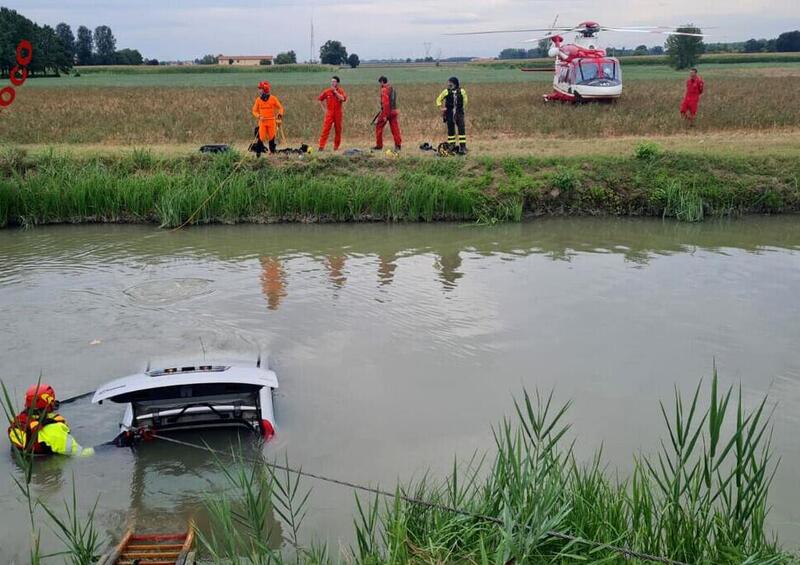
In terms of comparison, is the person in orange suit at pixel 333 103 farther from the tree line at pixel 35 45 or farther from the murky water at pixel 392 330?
the tree line at pixel 35 45

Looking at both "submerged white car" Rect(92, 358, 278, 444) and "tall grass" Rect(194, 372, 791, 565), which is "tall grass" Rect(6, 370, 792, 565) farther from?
"submerged white car" Rect(92, 358, 278, 444)

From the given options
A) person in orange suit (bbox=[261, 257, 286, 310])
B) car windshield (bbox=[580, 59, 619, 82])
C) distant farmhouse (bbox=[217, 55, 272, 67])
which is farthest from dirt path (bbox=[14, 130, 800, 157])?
distant farmhouse (bbox=[217, 55, 272, 67])

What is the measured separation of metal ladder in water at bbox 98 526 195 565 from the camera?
205 inches

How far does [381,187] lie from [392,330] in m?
6.75

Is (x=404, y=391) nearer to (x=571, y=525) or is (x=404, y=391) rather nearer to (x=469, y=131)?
(x=571, y=525)

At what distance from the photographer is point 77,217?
636 inches

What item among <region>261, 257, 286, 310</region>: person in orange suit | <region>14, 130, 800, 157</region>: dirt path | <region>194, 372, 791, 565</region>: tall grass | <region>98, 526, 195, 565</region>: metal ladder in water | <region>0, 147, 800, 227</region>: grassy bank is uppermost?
<region>14, 130, 800, 157</region>: dirt path

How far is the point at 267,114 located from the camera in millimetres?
17266

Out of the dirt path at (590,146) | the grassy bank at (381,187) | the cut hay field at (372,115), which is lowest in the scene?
the grassy bank at (381,187)

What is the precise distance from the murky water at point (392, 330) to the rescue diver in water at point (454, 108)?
3.31 metres

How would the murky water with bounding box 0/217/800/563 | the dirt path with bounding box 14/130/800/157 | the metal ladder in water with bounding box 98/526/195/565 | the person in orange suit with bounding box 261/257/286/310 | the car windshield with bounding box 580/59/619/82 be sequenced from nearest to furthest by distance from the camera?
the metal ladder in water with bounding box 98/526/195/565
the murky water with bounding box 0/217/800/563
the person in orange suit with bounding box 261/257/286/310
the dirt path with bounding box 14/130/800/157
the car windshield with bounding box 580/59/619/82

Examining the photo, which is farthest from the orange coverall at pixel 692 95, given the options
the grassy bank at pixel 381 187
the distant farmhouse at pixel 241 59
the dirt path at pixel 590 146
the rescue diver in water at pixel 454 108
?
the distant farmhouse at pixel 241 59

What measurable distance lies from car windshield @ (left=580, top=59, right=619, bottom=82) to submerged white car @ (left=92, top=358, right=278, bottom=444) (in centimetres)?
2364

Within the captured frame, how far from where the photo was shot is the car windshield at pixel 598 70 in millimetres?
28188
